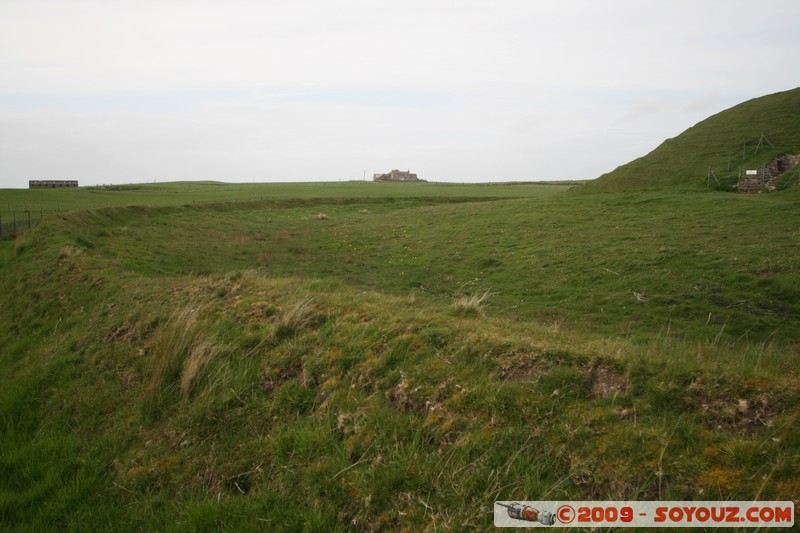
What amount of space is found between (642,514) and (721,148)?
151 ft

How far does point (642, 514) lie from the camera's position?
433 cm

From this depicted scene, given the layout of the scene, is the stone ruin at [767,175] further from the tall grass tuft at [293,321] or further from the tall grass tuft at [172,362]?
the tall grass tuft at [172,362]

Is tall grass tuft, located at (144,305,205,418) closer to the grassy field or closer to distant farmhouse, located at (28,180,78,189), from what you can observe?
the grassy field

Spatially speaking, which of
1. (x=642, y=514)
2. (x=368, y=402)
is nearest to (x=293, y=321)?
(x=368, y=402)

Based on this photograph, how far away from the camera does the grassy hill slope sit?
124ft

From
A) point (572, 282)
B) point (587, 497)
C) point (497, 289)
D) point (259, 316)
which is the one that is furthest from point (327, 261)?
point (587, 497)

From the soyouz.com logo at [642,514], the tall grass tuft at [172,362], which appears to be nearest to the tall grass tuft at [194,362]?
the tall grass tuft at [172,362]

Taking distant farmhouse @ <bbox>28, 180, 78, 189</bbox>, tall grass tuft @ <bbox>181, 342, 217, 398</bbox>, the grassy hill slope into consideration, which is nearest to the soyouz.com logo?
tall grass tuft @ <bbox>181, 342, 217, 398</bbox>

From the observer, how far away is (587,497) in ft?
15.3

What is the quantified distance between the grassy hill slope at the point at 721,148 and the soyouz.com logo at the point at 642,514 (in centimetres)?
3882

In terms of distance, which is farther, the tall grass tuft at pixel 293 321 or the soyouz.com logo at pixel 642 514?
the tall grass tuft at pixel 293 321

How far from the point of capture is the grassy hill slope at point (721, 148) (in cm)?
3791

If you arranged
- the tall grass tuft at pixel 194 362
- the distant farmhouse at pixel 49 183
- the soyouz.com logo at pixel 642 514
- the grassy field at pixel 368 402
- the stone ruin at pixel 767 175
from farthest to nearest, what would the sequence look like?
the distant farmhouse at pixel 49 183
the stone ruin at pixel 767 175
the tall grass tuft at pixel 194 362
the grassy field at pixel 368 402
the soyouz.com logo at pixel 642 514

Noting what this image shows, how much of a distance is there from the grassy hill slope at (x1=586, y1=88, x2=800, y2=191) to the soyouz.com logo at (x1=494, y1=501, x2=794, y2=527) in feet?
127
